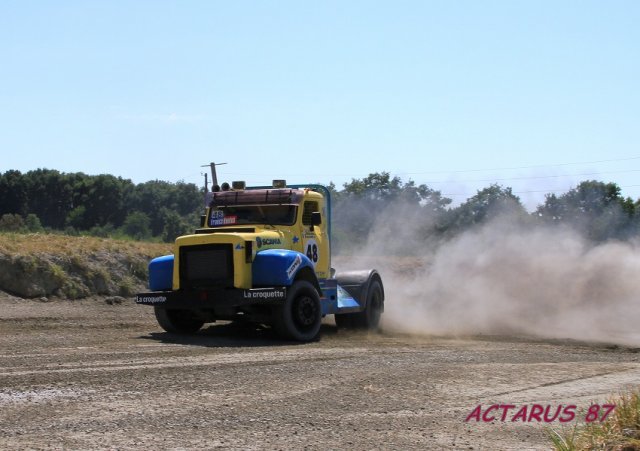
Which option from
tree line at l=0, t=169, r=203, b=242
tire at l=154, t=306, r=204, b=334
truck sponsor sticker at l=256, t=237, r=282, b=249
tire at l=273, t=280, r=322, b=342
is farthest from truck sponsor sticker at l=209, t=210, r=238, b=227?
tree line at l=0, t=169, r=203, b=242

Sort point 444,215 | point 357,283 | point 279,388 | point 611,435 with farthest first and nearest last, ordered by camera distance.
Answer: point 444,215 < point 357,283 < point 279,388 < point 611,435

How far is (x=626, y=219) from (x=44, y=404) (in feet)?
78.5

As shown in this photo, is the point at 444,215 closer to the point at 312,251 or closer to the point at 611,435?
the point at 312,251

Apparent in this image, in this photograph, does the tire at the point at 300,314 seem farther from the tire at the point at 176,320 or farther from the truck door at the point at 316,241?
the tire at the point at 176,320

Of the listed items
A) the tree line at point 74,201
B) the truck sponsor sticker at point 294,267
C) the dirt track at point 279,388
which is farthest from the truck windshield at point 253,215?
the tree line at point 74,201

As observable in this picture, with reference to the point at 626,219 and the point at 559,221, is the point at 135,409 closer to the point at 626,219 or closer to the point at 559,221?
the point at 559,221

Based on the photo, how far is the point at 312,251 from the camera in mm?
15898

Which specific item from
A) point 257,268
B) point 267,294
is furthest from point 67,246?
point 267,294

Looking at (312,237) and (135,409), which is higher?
(312,237)

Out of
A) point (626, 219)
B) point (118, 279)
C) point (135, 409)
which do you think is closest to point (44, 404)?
point (135, 409)

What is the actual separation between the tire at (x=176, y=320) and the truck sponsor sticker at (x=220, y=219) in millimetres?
1720

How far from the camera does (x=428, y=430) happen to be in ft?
24.7

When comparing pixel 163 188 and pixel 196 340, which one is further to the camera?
pixel 163 188

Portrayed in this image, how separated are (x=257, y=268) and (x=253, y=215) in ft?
5.23
